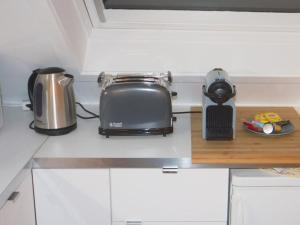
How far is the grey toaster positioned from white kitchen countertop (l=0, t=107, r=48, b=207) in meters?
0.30

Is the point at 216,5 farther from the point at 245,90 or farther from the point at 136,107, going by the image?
the point at 136,107

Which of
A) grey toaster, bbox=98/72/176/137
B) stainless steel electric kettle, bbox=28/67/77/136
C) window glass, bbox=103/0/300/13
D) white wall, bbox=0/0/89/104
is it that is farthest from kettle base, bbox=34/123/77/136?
window glass, bbox=103/0/300/13

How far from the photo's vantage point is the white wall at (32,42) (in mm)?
1537

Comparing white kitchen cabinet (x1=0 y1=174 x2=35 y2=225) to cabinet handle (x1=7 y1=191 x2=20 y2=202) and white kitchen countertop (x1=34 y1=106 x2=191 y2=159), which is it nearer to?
cabinet handle (x1=7 y1=191 x2=20 y2=202)

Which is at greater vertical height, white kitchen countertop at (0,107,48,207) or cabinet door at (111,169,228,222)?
white kitchen countertop at (0,107,48,207)

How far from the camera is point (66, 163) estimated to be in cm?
161

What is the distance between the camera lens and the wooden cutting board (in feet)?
5.21

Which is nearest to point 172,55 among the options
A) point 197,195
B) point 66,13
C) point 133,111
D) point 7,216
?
point 133,111

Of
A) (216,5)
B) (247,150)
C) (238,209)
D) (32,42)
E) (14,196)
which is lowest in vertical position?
(238,209)

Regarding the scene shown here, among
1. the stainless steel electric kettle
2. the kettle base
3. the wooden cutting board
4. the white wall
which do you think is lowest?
the wooden cutting board

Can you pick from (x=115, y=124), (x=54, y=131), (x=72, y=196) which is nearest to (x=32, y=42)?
(x=54, y=131)

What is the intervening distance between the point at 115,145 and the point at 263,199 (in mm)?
612

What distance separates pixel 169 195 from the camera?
64.5 inches

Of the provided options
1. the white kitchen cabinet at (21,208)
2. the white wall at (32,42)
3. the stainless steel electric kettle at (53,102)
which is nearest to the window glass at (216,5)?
the white wall at (32,42)
